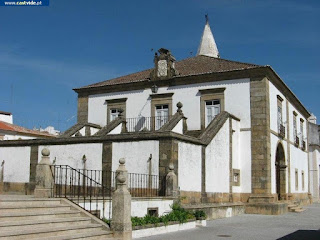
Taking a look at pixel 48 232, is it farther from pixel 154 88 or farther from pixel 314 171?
pixel 314 171

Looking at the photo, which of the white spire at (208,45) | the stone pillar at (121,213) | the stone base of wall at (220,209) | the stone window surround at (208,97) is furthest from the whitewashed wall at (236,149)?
the white spire at (208,45)

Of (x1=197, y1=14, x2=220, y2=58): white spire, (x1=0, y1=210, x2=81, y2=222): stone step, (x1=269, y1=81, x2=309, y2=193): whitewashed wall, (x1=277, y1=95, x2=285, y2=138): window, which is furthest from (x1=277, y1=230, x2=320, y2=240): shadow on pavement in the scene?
(x1=197, y1=14, x2=220, y2=58): white spire

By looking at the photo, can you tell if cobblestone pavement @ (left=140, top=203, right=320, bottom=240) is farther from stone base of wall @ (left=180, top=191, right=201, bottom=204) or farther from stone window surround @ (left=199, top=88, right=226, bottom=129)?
stone window surround @ (left=199, top=88, right=226, bottom=129)

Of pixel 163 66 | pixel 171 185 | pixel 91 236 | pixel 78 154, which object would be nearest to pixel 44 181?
pixel 91 236

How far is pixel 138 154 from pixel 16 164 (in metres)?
6.42

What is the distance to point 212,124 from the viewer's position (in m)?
20.5

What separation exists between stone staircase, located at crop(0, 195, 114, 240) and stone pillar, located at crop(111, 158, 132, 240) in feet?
0.72

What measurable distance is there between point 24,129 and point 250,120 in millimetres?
24333

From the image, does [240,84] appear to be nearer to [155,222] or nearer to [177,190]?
[177,190]

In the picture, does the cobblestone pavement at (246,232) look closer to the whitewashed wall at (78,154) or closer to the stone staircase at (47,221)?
the stone staircase at (47,221)

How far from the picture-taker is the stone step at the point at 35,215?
9.45 meters

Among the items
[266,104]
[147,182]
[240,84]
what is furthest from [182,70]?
[147,182]

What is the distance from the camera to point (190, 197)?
56.4 feet

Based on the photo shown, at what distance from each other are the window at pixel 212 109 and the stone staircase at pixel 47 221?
13.2m
